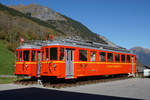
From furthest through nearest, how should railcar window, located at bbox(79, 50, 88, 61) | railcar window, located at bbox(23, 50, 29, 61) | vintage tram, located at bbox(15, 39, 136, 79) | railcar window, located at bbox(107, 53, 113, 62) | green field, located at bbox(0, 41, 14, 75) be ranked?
green field, located at bbox(0, 41, 14, 75) → railcar window, located at bbox(107, 53, 113, 62) → railcar window, located at bbox(23, 50, 29, 61) → railcar window, located at bbox(79, 50, 88, 61) → vintage tram, located at bbox(15, 39, 136, 79)

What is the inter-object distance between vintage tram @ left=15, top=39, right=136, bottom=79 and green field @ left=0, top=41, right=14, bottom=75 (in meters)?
9.63

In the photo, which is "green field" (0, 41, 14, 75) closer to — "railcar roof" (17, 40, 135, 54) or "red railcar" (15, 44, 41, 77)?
"red railcar" (15, 44, 41, 77)

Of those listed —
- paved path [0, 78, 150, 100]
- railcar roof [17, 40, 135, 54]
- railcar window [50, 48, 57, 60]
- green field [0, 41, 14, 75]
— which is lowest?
paved path [0, 78, 150, 100]

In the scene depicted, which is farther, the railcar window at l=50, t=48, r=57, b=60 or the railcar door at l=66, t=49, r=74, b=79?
the railcar door at l=66, t=49, r=74, b=79

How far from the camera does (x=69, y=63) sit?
54.9 feet

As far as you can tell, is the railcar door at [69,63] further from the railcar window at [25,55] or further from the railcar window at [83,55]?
the railcar window at [25,55]

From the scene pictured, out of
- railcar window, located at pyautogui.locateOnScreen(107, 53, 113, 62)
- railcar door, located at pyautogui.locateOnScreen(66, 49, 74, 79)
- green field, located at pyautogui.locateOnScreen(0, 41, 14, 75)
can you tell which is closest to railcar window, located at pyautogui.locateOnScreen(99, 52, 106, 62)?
railcar window, located at pyautogui.locateOnScreen(107, 53, 113, 62)

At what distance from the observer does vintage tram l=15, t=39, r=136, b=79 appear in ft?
53.4

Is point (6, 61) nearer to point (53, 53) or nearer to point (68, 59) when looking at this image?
point (53, 53)

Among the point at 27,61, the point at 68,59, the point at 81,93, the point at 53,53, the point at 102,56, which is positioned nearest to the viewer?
the point at 81,93

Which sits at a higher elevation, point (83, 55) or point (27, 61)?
point (83, 55)

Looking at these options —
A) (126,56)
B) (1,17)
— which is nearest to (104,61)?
(126,56)

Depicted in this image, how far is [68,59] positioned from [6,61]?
59.1 ft

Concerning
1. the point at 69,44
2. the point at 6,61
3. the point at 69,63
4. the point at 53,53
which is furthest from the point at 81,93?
the point at 6,61
